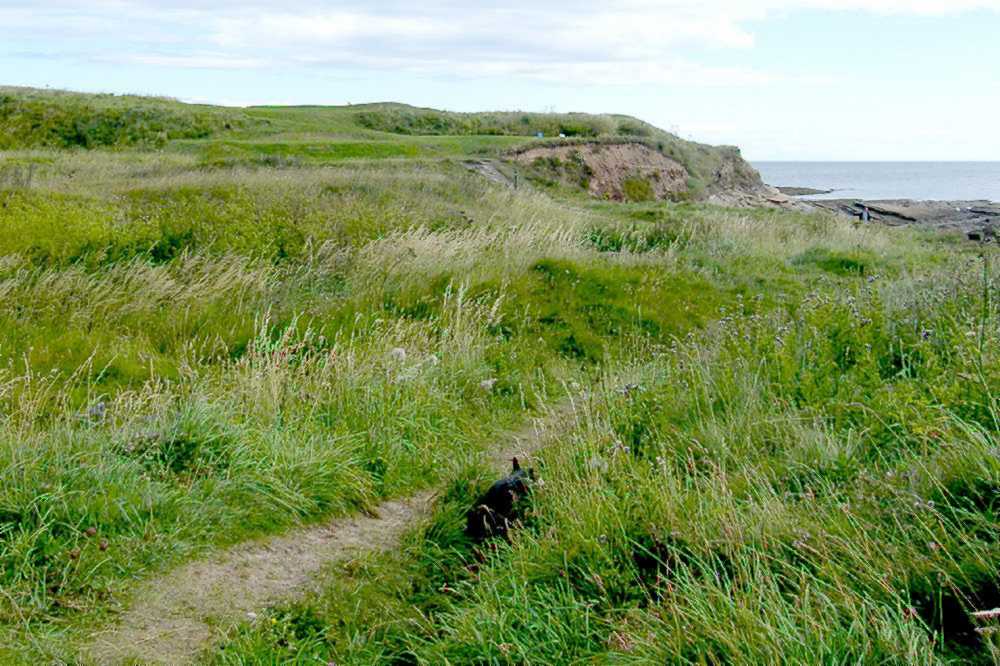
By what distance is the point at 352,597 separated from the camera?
5.22 metres

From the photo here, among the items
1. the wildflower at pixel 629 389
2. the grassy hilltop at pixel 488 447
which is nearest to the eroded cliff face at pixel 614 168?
the grassy hilltop at pixel 488 447

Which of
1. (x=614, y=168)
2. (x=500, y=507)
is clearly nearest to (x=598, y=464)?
(x=500, y=507)

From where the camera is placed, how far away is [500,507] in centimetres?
574

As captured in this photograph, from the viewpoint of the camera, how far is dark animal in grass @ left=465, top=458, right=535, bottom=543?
565 centimetres

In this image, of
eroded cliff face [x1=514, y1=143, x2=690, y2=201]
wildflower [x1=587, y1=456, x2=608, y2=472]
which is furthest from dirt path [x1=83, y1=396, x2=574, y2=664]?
eroded cliff face [x1=514, y1=143, x2=690, y2=201]

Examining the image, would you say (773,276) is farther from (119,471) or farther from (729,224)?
(119,471)

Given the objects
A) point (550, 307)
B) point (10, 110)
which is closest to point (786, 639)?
point (550, 307)

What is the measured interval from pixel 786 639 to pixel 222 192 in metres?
16.3

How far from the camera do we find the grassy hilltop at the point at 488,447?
161 inches

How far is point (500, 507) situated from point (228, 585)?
157cm

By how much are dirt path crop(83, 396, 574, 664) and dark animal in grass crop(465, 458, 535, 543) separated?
54 cm

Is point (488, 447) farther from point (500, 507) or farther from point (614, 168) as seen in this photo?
point (614, 168)

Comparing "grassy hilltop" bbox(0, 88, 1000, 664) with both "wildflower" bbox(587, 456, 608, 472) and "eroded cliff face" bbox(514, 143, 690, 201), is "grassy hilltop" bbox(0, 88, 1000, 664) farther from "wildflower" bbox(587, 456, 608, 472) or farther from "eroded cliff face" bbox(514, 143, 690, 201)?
"eroded cliff face" bbox(514, 143, 690, 201)

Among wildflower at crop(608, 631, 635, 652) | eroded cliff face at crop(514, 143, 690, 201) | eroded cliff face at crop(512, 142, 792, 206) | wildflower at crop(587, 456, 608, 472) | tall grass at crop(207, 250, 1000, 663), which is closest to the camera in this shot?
tall grass at crop(207, 250, 1000, 663)
